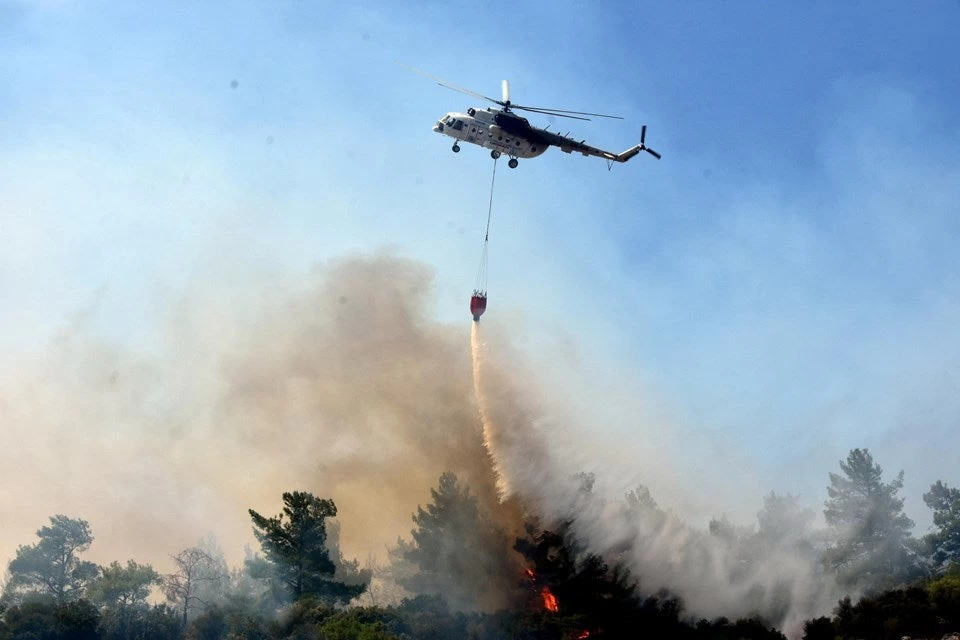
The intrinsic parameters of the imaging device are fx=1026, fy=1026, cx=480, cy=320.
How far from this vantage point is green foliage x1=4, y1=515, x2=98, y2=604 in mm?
96375

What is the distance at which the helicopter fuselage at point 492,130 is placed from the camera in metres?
69.0

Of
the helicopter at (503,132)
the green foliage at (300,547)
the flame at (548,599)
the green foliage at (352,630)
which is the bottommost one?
the green foliage at (352,630)

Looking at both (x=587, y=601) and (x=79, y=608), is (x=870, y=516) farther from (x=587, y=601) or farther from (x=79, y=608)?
(x=79, y=608)

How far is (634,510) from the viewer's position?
70.4m

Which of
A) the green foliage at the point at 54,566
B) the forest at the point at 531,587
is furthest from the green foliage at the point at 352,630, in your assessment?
the green foliage at the point at 54,566

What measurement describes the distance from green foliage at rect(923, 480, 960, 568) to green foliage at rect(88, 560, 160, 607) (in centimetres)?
6980

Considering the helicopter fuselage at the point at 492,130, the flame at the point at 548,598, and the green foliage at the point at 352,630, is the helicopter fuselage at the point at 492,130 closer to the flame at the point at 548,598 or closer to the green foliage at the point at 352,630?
the flame at the point at 548,598

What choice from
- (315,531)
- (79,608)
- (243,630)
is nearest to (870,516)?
(315,531)

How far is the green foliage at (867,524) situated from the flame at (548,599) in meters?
29.5

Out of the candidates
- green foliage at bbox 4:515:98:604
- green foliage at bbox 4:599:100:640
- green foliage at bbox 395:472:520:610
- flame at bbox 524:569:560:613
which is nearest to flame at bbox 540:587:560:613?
flame at bbox 524:569:560:613

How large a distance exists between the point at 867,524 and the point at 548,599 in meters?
38.8

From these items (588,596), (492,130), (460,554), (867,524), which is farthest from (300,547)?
(867,524)

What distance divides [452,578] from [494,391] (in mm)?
14262

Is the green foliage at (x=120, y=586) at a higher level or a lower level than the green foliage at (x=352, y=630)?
higher
